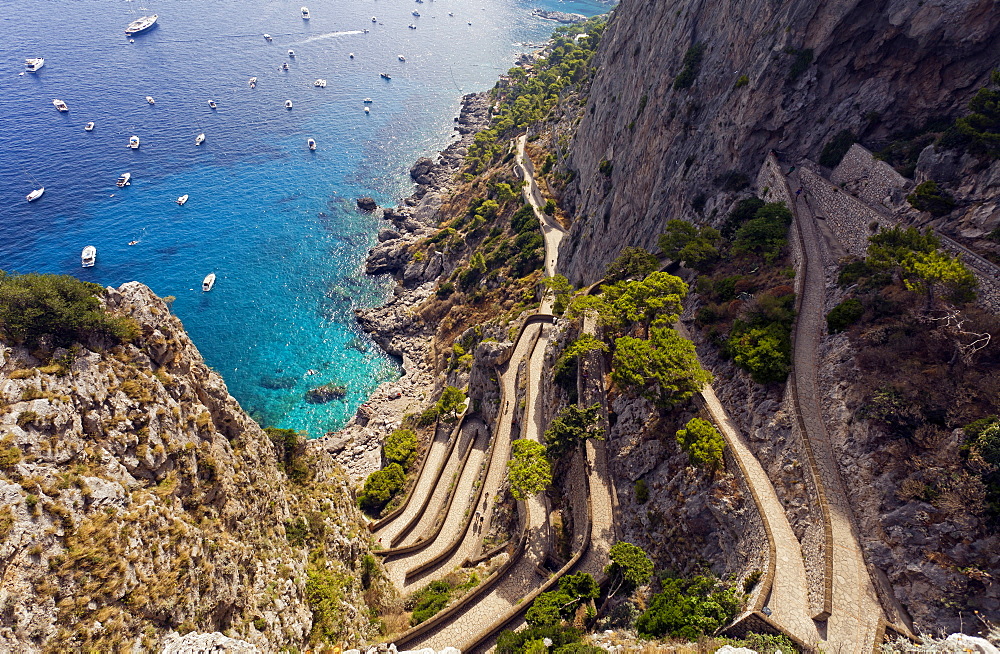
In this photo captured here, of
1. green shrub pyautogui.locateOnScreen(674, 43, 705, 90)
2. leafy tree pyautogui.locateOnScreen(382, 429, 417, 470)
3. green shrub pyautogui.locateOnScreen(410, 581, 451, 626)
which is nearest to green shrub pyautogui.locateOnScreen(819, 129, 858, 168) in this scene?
green shrub pyautogui.locateOnScreen(674, 43, 705, 90)

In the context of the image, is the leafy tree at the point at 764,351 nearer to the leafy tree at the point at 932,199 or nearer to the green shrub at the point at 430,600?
the leafy tree at the point at 932,199

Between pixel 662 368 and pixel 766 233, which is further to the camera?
pixel 766 233

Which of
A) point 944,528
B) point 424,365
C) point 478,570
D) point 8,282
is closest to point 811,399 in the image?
point 944,528

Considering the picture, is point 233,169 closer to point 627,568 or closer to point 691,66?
point 691,66

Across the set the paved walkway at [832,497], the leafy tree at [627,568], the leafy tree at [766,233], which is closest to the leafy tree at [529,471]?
the leafy tree at [627,568]

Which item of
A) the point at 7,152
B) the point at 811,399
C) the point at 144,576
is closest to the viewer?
the point at 144,576

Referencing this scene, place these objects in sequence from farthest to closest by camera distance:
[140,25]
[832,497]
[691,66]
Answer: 1. [140,25]
2. [691,66]
3. [832,497]

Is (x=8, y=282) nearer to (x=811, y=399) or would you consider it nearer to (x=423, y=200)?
(x=811, y=399)

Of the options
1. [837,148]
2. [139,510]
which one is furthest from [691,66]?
[139,510]
